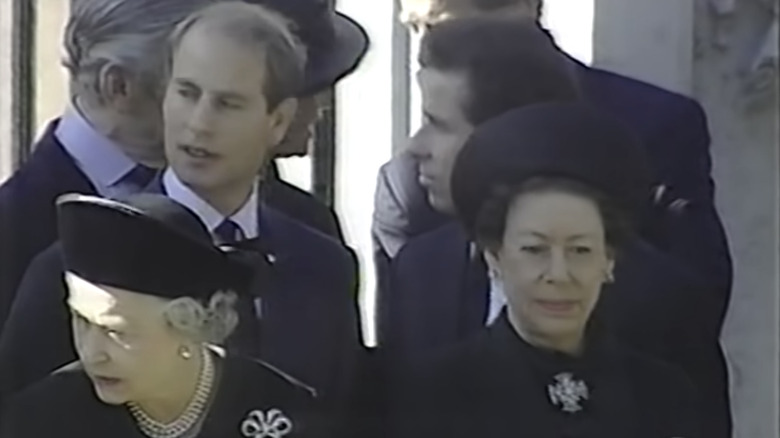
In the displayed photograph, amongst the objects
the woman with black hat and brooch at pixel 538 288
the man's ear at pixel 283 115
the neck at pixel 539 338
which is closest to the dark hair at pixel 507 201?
the woman with black hat and brooch at pixel 538 288

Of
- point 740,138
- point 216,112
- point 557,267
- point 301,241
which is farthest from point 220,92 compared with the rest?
point 740,138

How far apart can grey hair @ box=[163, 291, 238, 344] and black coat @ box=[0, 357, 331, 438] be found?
0.15ft

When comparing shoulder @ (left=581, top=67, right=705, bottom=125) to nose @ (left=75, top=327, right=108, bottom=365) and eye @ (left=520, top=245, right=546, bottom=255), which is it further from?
nose @ (left=75, top=327, right=108, bottom=365)

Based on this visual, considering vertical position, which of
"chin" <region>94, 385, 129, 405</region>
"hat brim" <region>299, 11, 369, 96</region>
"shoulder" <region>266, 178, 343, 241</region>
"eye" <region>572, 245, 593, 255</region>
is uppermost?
"hat brim" <region>299, 11, 369, 96</region>

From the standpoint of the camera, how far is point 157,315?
9.39 feet

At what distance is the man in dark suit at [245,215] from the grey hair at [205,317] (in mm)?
25

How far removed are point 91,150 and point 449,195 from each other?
55 centimetres

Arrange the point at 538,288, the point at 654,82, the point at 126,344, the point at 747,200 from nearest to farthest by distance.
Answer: the point at 126,344
the point at 538,288
the point at 654,82
the point at 747,200

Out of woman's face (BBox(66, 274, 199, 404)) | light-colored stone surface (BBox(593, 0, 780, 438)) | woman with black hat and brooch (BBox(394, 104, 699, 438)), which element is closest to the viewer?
woman's face (BBox(66, 274, 199, 404))

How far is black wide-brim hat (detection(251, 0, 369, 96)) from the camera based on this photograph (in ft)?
9.62

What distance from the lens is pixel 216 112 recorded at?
2893 millimetres

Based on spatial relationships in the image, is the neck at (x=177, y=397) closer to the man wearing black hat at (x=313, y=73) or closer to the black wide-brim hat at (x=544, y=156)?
the man wearing black hat at (x=313, y=73)

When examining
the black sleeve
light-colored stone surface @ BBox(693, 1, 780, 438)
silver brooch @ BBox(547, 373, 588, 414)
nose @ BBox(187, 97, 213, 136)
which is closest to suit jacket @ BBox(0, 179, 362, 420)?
the black sleeve

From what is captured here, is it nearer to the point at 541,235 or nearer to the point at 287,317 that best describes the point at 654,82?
the point at 541,235
